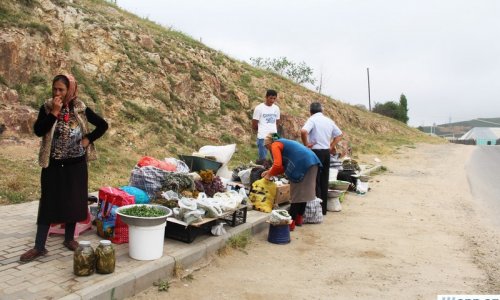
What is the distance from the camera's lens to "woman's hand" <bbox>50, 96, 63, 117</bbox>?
3.73 meters

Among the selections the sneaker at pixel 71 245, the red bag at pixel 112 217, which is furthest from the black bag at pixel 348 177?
the sneaker at pixel 71 245

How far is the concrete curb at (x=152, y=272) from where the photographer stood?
352 cm

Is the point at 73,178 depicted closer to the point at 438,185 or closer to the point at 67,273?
the point at 67,273

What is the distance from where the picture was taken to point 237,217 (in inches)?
240

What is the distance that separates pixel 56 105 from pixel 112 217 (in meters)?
1.60

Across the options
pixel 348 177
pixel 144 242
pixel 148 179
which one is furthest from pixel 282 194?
pixel 144 242

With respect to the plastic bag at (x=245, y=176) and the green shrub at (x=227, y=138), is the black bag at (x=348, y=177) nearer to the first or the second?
the plastic bag at (x=245, y=176)

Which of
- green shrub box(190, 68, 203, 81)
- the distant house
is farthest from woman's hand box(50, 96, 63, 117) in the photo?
the distant house

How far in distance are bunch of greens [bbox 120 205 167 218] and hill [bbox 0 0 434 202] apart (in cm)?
293

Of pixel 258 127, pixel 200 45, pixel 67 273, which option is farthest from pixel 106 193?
pixel 200 45

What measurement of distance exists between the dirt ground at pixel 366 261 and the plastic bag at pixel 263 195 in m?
0.64

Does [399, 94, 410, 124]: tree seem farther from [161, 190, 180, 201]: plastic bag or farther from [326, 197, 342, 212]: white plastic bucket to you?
[161, 190, 180, 201]: plastic bag

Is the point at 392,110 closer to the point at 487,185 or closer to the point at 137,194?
the point at 487,185

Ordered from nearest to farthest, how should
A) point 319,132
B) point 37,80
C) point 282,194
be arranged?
point 319,132
point 282,194
point 37,80
